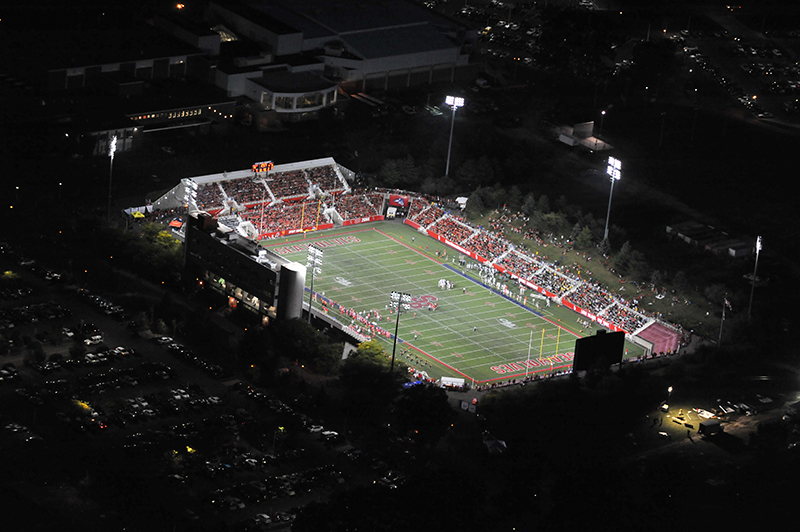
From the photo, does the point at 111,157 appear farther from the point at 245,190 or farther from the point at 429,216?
the point at 429,216

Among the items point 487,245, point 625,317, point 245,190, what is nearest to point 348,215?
point 245,190

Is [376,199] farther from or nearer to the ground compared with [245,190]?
nearer to the ground

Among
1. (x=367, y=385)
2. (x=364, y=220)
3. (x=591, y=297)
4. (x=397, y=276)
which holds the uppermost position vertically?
(x=367, y=385)

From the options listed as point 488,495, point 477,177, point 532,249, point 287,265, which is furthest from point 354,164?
point 488,495

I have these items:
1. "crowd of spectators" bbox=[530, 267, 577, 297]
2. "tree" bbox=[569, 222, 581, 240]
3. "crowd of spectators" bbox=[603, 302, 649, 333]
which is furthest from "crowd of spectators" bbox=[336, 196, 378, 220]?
"crowd of spectators" bbox=[603, 302, 649, 333]

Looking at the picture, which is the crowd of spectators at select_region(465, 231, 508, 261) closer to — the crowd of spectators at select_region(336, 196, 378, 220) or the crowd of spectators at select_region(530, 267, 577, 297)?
the crowd of spectators at select_region(530, 267, 577, 297)

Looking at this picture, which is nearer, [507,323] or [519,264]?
[507,323]

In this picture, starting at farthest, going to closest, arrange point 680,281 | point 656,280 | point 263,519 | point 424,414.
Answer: point 656,280 → point 680,281 → point 424,414 → point 263,519

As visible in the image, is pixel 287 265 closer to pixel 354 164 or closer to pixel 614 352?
pixel 614 352
